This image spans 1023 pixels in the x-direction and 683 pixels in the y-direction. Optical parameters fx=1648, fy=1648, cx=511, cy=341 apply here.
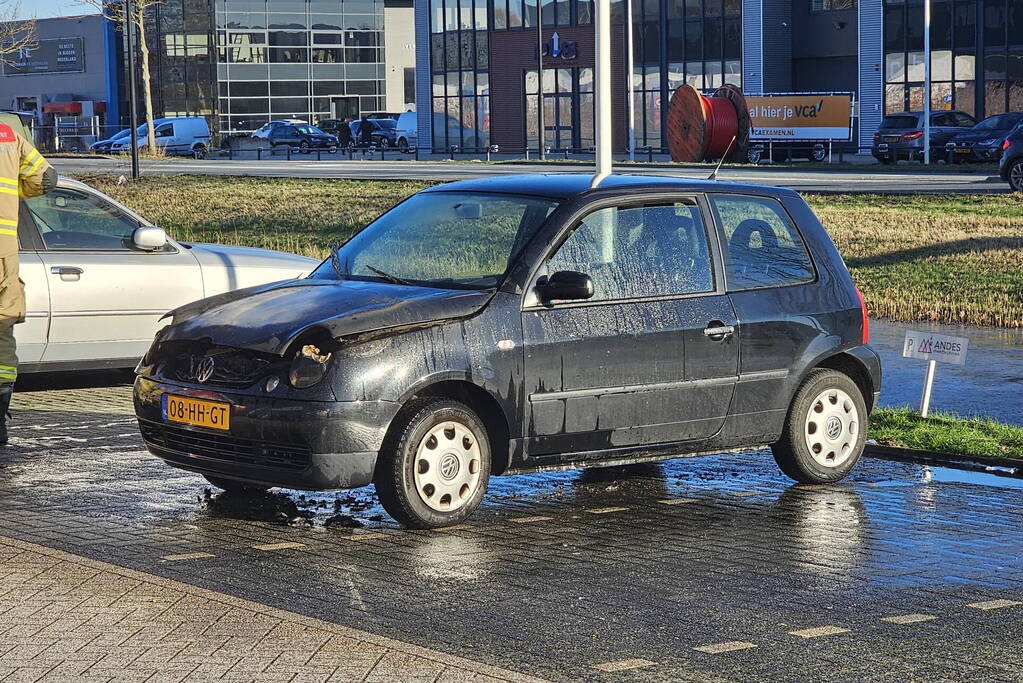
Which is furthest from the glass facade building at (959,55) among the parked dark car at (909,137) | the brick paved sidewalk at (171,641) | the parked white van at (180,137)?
the brick paved sidewalk at (171,641)

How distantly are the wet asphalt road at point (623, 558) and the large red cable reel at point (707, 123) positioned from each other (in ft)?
136

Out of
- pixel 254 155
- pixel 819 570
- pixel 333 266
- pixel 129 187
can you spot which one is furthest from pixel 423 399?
pixel 254 155

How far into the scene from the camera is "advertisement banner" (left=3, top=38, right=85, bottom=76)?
335 feet

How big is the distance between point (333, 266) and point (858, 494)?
2.94 metres

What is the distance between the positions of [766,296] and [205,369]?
287cm

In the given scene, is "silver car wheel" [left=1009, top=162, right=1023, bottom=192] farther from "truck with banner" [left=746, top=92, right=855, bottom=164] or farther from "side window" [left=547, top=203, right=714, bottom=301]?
"side window" [left=547, top=203, right=714, bottom=301]

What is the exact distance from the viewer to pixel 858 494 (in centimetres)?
845

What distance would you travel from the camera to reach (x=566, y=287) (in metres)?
7.60

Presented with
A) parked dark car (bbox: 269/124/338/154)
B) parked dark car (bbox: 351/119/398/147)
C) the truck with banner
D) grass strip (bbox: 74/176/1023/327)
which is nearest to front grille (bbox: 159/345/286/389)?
grass strip (bbox: 74/176/1023/327)

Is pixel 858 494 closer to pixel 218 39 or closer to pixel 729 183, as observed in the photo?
pixel 729 183

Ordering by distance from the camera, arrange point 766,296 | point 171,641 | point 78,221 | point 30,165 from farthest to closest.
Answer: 1. point 78,221
2. point 30,165
3. point 766,296
4. point 171,641

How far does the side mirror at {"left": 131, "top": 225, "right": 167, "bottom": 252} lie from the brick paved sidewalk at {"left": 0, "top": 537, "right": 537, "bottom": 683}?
552 centimetres

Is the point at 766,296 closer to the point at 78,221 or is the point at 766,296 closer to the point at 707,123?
the point at 78,221

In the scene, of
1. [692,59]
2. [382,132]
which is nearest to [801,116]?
[692,59]
